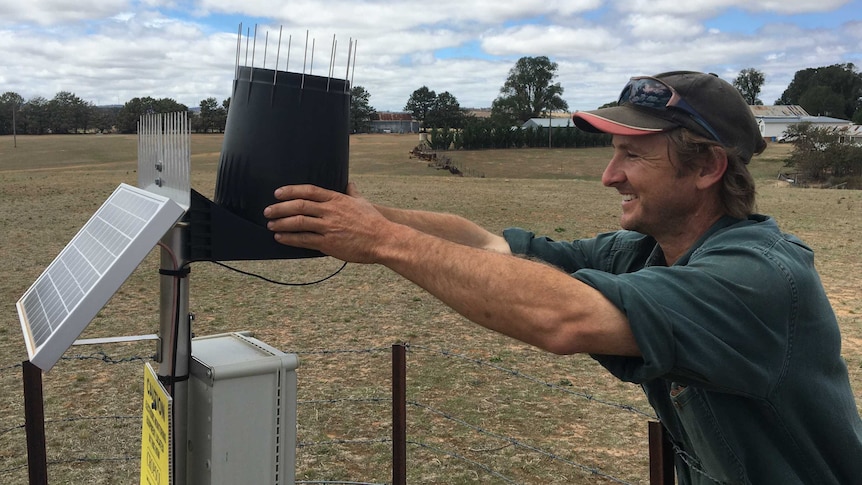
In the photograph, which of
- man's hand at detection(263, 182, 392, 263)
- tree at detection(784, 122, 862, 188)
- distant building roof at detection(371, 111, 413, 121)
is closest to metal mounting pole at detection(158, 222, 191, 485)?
man's hand at detection(263, 182, 392, 263)

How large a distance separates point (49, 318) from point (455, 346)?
22.8 feet

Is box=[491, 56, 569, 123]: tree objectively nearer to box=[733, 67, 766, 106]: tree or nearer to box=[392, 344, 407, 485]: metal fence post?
box=[733, 67, 766, 106]: tree

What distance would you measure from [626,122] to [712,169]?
0.80 ft

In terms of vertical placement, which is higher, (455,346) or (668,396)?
(668,396)

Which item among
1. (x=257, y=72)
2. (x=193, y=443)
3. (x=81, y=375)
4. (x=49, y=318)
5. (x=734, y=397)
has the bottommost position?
(x=81, y=375)

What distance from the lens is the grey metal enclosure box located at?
1800 millimetres

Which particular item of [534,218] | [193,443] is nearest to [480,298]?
[193,443]

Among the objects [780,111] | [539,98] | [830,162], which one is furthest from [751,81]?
[830,162]

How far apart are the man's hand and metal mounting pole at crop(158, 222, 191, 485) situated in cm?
29

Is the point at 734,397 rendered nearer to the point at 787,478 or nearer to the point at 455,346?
the point at 787,478

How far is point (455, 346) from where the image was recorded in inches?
328

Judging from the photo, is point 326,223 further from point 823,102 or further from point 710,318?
point 823,102

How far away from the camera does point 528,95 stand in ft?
349

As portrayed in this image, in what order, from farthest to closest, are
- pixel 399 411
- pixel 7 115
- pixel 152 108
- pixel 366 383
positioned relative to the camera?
1. pixel 7 115
2. pixel 366 383
3. pixel 399 411
4. pixel 152 108
